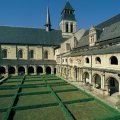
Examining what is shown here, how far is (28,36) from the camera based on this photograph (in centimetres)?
5391

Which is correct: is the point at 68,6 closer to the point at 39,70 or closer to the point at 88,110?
the point at 39,70

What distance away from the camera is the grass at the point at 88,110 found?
15406mm

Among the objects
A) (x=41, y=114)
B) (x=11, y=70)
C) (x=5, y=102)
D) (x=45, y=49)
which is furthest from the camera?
(x=45, y=49)

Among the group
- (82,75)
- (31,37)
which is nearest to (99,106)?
(82,75)

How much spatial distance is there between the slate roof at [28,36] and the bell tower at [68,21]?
9.35 feet

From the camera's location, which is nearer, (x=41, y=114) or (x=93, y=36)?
(x=41, y=114)

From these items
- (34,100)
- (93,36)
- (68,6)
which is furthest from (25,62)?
(34,100)

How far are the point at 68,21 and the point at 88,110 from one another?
153ft

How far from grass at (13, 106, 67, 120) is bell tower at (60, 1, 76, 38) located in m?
43.8

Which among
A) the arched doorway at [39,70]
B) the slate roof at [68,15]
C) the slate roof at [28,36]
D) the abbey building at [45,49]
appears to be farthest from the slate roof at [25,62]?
the slate roof at [68,15]

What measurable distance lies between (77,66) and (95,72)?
794 cm

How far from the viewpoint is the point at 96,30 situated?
107ft

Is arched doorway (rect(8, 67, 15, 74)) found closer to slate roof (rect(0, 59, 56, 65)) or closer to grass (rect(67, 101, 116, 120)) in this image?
slate roof (rect(0, 59, 56, 65))

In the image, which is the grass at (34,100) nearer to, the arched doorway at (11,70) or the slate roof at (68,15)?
the arched doorway at (11,70)
